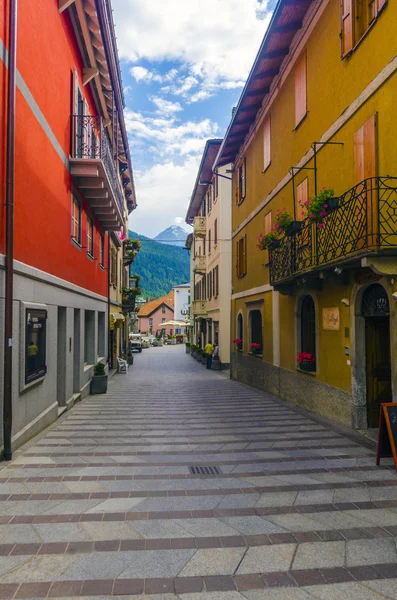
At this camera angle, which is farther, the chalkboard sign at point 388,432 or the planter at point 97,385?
the planter at point 97,385

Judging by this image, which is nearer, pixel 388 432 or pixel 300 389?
pixel 388 432

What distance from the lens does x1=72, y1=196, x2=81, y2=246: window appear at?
11226mm

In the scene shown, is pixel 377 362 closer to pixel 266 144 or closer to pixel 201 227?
pixel 266 144

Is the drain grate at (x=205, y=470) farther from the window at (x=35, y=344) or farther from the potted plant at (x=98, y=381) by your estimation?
the potted plant at (x=98, y=381)

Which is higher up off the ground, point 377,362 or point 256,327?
point 256,327

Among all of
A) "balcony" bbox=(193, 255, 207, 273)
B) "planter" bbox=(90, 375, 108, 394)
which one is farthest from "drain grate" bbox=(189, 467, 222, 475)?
"balcony" bbox=(193, 255, 207, 273)

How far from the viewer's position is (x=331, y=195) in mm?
7949

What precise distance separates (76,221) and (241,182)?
8.66 metres

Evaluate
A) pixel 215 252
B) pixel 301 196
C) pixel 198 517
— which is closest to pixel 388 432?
pixel 198 517

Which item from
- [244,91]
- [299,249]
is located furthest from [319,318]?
[244,91]

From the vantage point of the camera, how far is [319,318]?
971 centimetres

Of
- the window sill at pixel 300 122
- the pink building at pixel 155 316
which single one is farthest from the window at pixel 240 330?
the pink building at pixel 155 316

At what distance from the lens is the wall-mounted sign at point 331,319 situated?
8.77m

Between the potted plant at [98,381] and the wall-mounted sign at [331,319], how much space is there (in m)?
7.94
